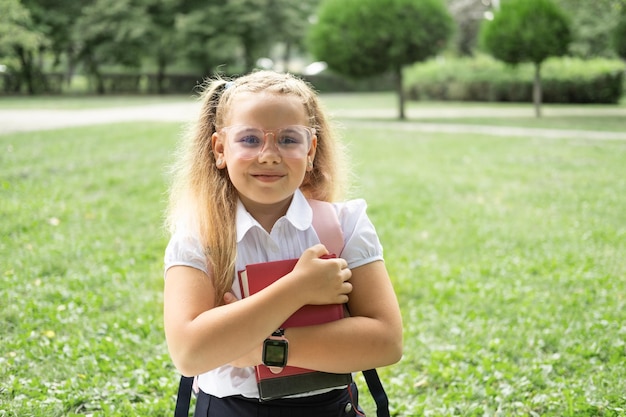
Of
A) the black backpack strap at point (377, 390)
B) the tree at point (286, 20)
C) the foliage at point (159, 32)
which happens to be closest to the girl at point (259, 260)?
the black backpack strap at point (377, 390)

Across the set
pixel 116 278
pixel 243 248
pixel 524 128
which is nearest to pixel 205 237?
pixel 243 248

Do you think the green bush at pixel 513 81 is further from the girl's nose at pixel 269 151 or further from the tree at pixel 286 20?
the girl's nose at pixel 269 151

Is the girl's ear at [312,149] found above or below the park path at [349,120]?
above

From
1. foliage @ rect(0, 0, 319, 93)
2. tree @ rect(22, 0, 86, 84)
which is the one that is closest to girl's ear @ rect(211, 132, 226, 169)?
tree @ rect(22, 0, 86, 84)

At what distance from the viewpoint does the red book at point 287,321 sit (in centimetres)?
151

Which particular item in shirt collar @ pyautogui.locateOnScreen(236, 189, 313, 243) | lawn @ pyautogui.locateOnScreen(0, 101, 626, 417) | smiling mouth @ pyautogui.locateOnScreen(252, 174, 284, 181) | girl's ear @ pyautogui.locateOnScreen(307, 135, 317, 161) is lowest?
lawn @ pyautogui.locateOnScreen(0, 101, 626, 417)

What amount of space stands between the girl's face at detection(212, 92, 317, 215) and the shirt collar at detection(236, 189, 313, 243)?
41 millimetres

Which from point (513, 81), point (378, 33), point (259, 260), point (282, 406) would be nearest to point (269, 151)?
point (259, 260)

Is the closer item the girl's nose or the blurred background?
the girl's nose

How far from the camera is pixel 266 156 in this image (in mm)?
1601

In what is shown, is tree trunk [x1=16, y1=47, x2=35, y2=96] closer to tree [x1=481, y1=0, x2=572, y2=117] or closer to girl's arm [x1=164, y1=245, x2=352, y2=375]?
tree [x1=481, y1=0, x2=572, y2=117]

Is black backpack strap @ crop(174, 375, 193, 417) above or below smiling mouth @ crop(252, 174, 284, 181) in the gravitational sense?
below

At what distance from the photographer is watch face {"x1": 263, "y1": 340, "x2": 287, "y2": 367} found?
1.48 m

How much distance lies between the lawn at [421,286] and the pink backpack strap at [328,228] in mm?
1194
